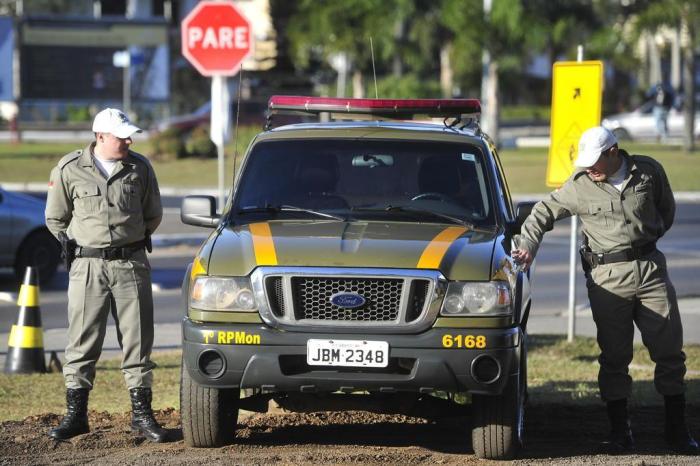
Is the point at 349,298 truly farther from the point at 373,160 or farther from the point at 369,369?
the point at 373,160

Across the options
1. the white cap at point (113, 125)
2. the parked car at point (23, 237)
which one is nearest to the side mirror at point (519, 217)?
the white cap at point (113, 125)

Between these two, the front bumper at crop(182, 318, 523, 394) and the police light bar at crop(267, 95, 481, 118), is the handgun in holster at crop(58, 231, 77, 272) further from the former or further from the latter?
the police light bar at crop(267, 95, 481, 118)

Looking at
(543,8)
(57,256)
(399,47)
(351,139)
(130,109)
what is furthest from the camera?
(130,109)

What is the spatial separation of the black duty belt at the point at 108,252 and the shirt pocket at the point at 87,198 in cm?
20

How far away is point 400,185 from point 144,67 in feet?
171

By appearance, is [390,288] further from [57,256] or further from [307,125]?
[57,256]

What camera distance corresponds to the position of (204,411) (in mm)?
7148

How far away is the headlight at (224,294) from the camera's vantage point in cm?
682

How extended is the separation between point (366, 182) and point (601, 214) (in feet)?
4.48

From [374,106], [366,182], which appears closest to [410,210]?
[366,182]

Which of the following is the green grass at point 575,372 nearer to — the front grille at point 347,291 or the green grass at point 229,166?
the front grille at point 347,291

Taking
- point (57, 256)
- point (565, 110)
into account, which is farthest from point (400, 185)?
point (57, 256)

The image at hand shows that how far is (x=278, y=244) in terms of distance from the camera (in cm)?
702

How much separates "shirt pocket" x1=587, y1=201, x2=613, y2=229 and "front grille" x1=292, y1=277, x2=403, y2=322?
4.68 ft
